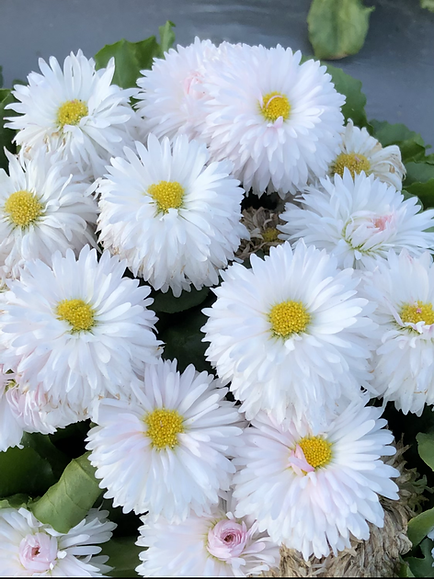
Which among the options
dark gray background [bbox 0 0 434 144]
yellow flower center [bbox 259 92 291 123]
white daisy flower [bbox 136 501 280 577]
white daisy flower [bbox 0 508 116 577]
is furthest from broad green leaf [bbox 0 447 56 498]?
dark gray background [bbox 0 0 434 144]

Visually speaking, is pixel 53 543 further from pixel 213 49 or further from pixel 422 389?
pixel 213 49

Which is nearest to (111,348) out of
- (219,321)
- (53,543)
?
(219,321)

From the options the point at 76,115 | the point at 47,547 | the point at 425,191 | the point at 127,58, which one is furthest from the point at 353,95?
the point at 47,547

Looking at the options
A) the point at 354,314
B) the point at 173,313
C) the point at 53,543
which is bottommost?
the point at 53,543

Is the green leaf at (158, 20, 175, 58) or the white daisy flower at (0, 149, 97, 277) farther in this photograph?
the green leaf at (158, 20, 175, 58)

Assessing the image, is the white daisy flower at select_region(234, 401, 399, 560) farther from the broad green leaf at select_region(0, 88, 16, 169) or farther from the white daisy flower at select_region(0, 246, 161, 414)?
the broad green leaf at select_region(0, 88, 16, 169)

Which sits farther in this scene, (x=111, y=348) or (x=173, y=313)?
(x=173, y=313)
